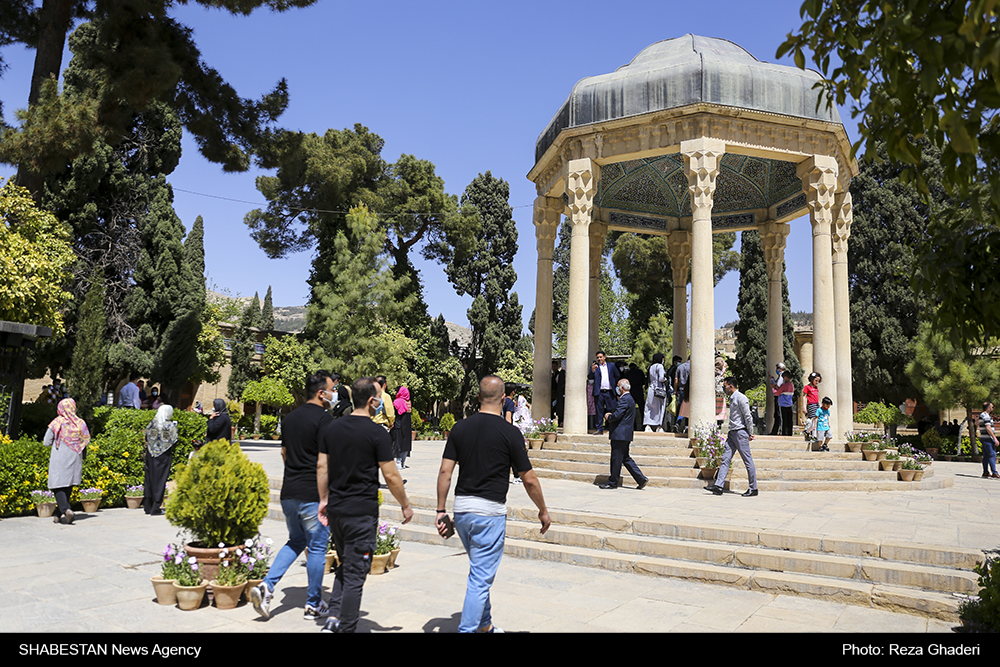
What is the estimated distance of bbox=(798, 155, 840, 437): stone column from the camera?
45.0 feet

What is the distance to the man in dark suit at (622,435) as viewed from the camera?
10312 mm

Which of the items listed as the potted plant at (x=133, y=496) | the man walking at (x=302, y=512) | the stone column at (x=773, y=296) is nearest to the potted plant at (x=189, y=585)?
the man walking at (x=302, y=512)

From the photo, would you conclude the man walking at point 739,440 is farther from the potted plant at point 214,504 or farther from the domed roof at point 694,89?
the potted plant at point 214,504

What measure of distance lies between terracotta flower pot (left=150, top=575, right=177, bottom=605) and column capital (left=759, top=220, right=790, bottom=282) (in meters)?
16.6

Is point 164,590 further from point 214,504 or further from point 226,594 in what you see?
point 214,504

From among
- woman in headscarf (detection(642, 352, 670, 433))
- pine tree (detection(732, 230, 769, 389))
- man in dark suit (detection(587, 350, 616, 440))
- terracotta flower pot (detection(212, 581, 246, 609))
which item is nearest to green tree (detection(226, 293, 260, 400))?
pine tree (detection(732, 230, 769, 389))

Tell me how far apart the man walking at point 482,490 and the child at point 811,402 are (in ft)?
34.9

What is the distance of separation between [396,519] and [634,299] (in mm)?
31096

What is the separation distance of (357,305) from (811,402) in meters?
21.4

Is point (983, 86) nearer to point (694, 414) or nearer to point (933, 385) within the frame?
point (694, 414)

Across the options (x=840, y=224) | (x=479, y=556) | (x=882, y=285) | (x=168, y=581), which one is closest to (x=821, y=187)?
(x=840, y=224)

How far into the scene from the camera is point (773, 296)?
1734cm

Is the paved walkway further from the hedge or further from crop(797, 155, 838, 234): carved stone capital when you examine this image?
crop(797, 155, 838, 234): carved stone capital

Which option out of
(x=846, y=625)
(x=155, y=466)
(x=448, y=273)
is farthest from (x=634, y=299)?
(x=846, y=625)
